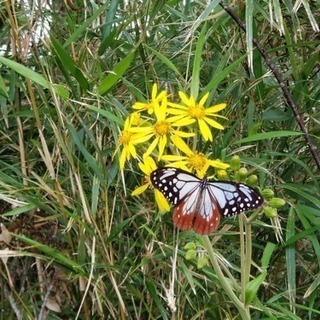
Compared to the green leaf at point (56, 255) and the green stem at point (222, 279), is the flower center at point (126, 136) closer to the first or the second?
the green stem at point (222, 279)

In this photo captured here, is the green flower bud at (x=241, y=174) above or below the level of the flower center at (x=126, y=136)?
below

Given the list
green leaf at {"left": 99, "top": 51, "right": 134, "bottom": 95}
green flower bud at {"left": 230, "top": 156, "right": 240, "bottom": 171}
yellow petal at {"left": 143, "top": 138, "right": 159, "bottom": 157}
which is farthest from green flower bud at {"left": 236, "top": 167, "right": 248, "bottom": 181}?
green leaf at {"left": 99, "top": 51, "right": 134, "bottom": 95}

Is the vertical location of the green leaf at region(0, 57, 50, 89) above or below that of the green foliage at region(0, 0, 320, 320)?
above

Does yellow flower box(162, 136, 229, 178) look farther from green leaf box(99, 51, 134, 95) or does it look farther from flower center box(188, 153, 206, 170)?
green leaf box(99, 51, 134, 95)

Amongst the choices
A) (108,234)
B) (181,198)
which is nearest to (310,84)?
(108,234)

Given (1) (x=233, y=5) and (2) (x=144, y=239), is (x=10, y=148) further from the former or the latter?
(1) (x=233, y=5)

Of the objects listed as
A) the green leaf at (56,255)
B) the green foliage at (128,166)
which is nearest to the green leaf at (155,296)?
the green foliage at (128,166)

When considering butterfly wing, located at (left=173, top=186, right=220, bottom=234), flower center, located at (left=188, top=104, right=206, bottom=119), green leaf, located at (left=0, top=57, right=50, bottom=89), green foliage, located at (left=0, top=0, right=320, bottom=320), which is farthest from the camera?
green foliage, located at (left=0, top=0, right=320, bottom=320)
